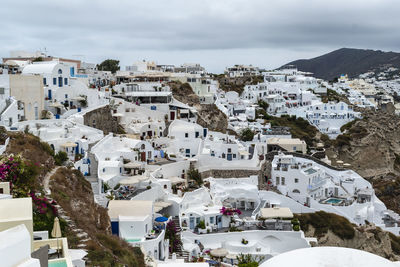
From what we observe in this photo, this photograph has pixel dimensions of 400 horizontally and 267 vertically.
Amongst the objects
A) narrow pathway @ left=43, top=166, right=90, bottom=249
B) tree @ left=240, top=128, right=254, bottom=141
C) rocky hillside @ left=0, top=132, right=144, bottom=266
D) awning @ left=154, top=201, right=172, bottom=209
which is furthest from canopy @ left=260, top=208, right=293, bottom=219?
tree @ left=240, top=128, right=254, bottom=141

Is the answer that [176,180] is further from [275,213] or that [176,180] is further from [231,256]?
[231,256]

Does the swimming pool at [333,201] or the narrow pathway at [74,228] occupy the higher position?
the narrow pathway at [74,228]

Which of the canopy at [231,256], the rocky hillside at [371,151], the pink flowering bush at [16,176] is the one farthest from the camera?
the rocky hillside at [371,151]

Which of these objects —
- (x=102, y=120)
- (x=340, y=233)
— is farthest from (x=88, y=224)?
(x=102, y=120)

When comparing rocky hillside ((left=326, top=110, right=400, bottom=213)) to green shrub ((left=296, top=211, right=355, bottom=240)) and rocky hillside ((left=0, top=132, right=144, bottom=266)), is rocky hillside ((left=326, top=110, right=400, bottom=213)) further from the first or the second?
rocky hillside ((left=0, top=132, right=144, bottom=266))

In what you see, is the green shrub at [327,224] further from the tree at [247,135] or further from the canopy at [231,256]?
the tree at [247,135]

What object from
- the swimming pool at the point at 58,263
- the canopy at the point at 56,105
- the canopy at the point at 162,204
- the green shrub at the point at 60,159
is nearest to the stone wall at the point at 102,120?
the canopy at the point at 56,105
